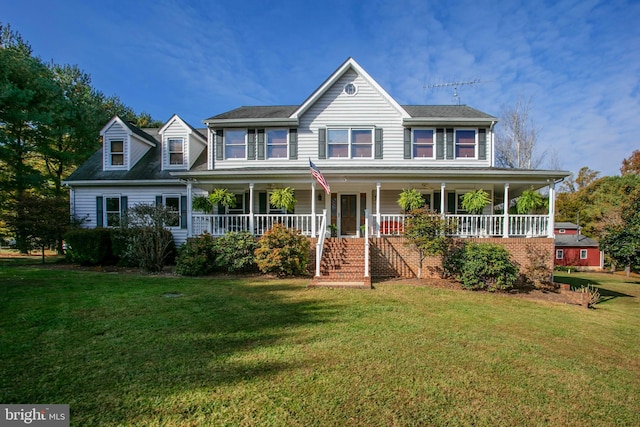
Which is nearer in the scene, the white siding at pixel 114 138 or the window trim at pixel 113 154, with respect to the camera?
the white siding at pixel 114 138

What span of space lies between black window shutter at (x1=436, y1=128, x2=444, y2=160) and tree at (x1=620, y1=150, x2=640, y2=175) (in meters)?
39.2

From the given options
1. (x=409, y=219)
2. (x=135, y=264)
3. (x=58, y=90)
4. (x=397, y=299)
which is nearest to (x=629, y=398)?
(x=397, y=299)

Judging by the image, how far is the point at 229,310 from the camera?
269 inches

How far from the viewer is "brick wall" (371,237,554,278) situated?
11.8 meters

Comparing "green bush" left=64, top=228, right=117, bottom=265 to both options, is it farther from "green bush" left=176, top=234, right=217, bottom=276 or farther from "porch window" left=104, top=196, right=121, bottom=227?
"green bush" left=176, top=234, right=217, bottom=276

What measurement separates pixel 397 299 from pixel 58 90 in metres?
24.1

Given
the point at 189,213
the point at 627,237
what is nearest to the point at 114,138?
the point at 189,213

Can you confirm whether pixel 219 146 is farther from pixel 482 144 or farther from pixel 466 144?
pixel 482 144

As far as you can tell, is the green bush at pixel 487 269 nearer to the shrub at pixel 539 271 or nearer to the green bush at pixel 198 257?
the shrub at pixel 539 271

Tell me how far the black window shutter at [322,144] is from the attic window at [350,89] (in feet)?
7.30

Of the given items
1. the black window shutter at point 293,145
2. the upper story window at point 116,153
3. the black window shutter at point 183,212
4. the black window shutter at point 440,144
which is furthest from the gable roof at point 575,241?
the upper story window at point 116,153

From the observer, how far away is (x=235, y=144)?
15148 mm

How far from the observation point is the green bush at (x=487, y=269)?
10078mm

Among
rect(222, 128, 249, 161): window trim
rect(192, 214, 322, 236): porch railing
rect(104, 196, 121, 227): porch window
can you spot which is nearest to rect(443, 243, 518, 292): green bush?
rect(192, 214, 322, 236): porch railing
